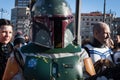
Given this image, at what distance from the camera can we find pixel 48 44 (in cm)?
337

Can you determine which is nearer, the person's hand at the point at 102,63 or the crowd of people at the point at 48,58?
the crowd of people at the point at 48,58

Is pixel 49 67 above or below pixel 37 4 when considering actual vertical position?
below

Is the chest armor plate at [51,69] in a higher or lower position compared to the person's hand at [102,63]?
higher

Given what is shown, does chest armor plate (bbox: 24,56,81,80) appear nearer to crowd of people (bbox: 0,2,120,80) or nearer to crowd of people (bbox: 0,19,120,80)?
crowd of people (bbox: 0,2,120,80)

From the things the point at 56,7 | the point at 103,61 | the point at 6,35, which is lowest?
the point at 103,61

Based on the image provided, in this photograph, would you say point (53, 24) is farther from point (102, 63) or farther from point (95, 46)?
point (95, 46)

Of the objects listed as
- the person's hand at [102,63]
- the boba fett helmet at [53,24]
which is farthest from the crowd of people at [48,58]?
the person's hand at [102,63]

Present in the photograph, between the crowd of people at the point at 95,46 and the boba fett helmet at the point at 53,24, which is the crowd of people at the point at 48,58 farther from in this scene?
the crowd of people at the point at 95,46

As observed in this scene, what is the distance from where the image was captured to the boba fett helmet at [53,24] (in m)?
3.38

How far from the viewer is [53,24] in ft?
11.1

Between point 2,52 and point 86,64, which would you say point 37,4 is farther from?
point 2,52

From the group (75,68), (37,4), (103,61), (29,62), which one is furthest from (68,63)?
(103,61)

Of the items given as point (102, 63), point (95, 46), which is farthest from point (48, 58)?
point (95, 46)

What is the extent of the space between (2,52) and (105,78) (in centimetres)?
245
